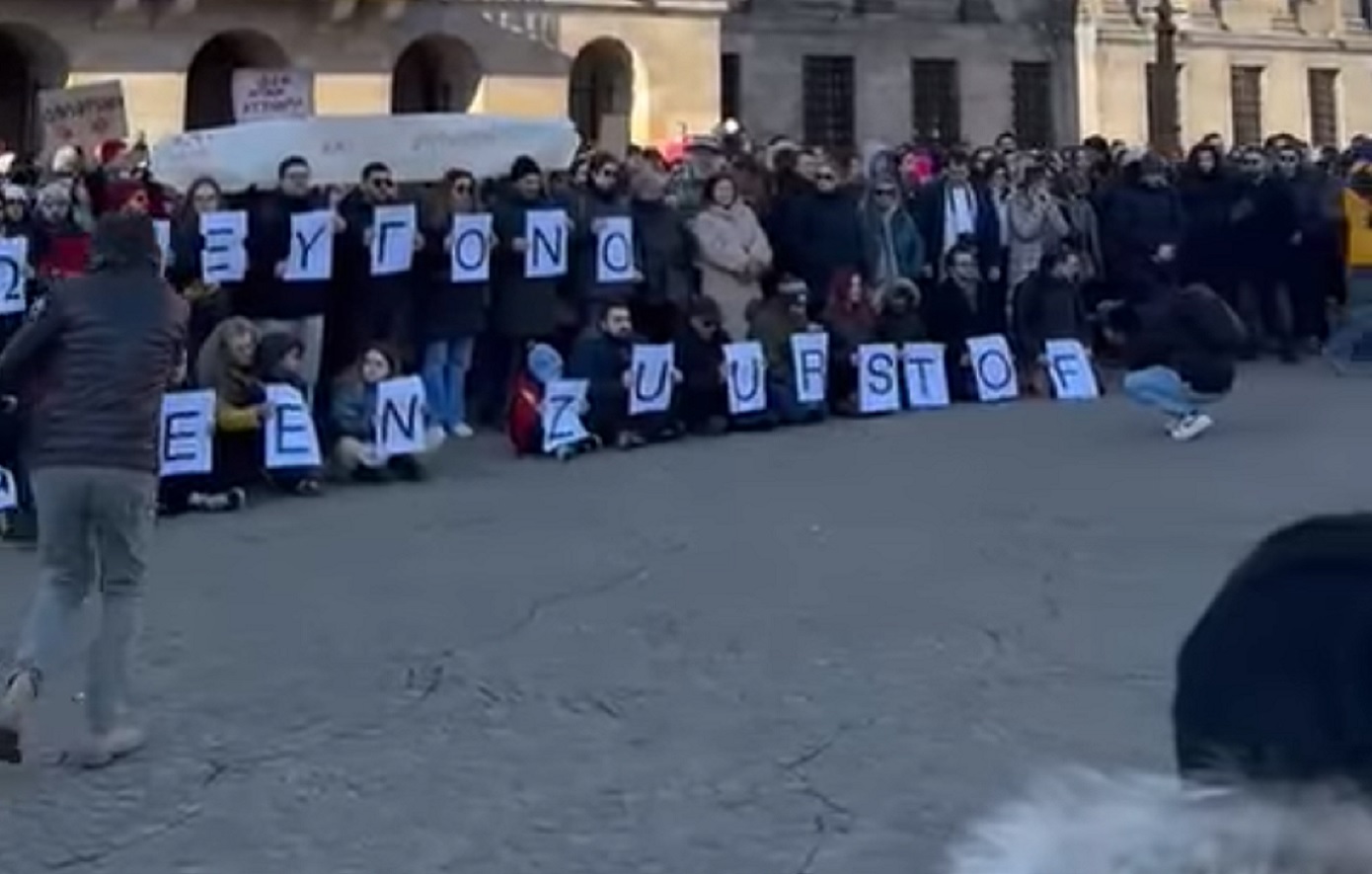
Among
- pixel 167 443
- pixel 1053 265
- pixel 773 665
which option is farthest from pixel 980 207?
pixel 773 665

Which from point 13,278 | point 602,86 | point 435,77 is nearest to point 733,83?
point 602,86

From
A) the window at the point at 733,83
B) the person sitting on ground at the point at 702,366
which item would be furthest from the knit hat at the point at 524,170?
the window at the point at 733,83

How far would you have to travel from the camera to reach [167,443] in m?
12.9

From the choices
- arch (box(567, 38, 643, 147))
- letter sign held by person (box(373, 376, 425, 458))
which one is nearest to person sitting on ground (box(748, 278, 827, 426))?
letter sign held by person (box(373, 376, 425, 458))

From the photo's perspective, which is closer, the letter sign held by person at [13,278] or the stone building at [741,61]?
the letter sign held by person at [13,278]

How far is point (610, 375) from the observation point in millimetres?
15789

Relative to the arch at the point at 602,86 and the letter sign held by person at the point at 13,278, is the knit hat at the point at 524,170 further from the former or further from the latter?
the arch at the point at 602,86

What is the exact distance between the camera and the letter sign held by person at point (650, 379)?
1586 cm

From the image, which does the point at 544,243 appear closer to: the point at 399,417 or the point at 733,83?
the point at 399,417

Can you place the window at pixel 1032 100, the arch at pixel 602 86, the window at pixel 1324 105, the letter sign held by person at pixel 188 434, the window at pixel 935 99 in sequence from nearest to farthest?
the letter sign held by person at pixel 188 434 < the arch at pixel 602 86 < the window at pixel 935 99 < the window at pixel 1032 100 < the window at pixel 1324 105

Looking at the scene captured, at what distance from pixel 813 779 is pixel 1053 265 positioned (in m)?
12.5

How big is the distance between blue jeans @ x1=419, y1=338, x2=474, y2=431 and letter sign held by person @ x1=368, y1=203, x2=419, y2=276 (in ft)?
2.41

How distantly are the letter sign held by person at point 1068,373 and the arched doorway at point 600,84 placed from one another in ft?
60.2

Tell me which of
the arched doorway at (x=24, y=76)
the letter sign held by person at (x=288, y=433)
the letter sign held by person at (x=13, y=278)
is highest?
the arched doorway at (x=24, y=76)
